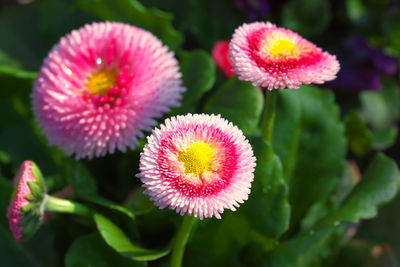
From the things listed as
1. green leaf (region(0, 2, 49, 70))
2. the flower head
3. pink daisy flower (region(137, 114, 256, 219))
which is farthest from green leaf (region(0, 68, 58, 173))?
pink daisy flower (region(137, 114, 256, 219))

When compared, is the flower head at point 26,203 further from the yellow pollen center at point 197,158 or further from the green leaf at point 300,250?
the green leaf at point 300,250

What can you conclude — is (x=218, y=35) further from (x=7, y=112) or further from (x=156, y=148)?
(x=156, y=148)

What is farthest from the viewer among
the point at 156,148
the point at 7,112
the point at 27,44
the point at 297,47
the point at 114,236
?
the point at 27,44

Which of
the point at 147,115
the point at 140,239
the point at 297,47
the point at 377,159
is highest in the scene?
the point at 297,47

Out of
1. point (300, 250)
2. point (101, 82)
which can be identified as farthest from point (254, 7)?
point (300, 250)

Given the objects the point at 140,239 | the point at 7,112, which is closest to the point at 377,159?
the point at 140,239

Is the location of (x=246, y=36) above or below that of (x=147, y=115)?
above

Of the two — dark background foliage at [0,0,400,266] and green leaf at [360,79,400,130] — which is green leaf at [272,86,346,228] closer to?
dark background foliage at [0,0,400,266]
